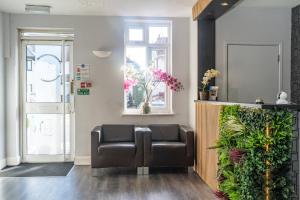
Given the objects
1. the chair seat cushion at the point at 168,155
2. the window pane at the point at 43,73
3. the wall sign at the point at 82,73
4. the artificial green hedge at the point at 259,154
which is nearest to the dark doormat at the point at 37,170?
the window pane at the point at 43,73

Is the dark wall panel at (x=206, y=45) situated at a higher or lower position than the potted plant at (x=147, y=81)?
higher

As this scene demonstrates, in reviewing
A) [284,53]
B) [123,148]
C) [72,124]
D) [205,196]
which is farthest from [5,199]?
[284,53]

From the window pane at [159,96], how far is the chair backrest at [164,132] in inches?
20.4

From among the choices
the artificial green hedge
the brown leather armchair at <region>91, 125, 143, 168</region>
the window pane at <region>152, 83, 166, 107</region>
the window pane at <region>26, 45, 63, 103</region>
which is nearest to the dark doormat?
the brown leather armchair at <region>91, 125, 143, 168</region>

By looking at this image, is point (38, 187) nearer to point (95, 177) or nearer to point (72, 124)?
point (95, 177)

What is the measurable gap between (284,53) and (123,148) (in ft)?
10.3

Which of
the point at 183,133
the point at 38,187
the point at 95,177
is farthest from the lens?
the point at 183,133

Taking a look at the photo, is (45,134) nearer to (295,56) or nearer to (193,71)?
(193,71)

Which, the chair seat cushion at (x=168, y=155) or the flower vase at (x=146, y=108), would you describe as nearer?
the chair seat cushion at (x=168, y=155)

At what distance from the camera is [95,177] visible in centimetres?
432

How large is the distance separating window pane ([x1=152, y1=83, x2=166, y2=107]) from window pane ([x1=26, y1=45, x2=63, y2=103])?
1.70 meters

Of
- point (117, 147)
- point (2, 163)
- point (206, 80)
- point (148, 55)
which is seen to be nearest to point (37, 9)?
point (148, 55)

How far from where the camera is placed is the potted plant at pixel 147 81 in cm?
506

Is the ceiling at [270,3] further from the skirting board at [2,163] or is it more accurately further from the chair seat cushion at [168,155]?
the skirting board at [2,163]
